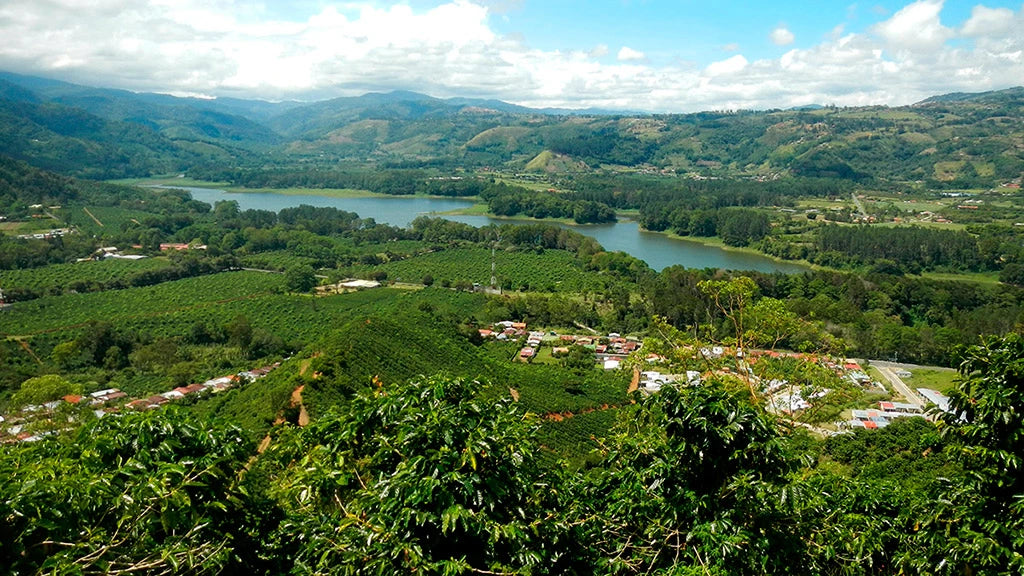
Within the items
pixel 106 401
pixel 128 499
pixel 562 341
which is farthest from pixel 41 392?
pixel 562 341

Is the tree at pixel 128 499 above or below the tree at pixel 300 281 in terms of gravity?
above

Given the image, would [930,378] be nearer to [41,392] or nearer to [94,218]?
[41,392]

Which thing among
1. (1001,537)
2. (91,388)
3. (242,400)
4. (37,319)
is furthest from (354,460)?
(37,319)

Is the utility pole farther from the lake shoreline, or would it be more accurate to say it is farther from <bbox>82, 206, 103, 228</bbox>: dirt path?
<bbox>82, 206, 103, 228</bbox>: dirt path

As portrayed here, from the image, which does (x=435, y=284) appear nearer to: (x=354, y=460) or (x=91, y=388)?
(x=91, y=388)

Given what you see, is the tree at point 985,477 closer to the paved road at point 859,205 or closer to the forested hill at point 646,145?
the paved road at point 859,205

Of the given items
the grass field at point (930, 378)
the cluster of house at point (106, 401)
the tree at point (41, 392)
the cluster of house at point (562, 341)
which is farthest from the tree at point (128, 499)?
the grass field at point (930, 378)

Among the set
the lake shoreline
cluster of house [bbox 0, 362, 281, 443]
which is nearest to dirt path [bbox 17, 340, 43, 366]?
cluster of house [bbox 0, 362, 281, 443]
